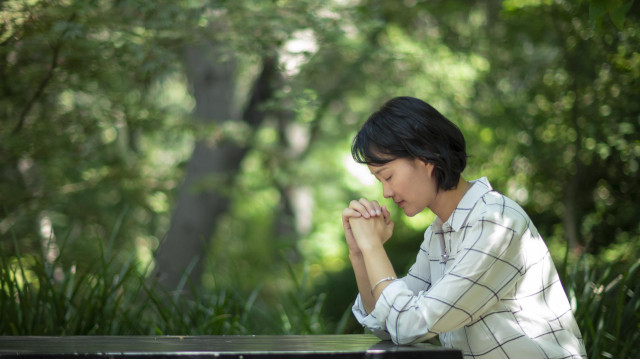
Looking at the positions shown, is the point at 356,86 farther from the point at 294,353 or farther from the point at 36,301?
the point at 294,353

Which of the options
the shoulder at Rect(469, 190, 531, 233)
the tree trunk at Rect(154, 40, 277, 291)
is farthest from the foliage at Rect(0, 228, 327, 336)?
the tree trunk at Rect(154, 40, 277, 291)

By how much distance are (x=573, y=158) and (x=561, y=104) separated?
→ 522 millimetres

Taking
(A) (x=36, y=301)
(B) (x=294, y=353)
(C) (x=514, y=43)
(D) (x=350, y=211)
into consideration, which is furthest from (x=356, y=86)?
(B) (x=294, y=353)

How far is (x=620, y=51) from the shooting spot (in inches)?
181

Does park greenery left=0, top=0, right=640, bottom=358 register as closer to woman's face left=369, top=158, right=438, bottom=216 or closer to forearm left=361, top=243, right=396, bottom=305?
woman's face left=369, top=158, right=438, bottom=216

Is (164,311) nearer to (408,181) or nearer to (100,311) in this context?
(100,311)

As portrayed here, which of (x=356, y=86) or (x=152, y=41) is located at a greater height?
(x=152, y=41)

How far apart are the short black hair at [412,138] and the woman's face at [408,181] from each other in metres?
0.02

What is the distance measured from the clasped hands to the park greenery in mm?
1192

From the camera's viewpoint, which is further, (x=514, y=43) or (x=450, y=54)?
(x=450, y=54)

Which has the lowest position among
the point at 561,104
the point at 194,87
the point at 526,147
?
the point at 194,87

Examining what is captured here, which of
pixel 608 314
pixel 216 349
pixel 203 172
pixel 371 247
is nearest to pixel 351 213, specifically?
pixel 371 247

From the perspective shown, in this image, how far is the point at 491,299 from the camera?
184cm

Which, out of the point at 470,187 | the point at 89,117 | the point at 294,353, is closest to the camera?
the point at 294,353
